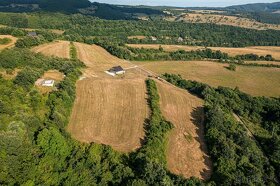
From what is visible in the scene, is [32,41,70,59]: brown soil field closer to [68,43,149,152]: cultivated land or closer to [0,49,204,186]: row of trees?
[68,43,149,152]: cultivated land

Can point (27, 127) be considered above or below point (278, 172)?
above

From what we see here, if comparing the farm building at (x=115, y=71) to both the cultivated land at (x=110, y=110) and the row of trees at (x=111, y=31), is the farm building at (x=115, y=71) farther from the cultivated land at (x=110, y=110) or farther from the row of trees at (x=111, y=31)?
the row of trees at (x=111, y=31)

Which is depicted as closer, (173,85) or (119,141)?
(119,141)

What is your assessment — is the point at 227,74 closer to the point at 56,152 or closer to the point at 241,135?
the point at 241,135

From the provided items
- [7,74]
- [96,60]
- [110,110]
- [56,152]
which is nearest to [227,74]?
[96,60]

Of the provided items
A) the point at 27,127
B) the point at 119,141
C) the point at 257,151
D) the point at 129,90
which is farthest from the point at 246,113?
the point at 27,127

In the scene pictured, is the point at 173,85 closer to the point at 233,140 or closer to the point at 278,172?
the point at 233,140

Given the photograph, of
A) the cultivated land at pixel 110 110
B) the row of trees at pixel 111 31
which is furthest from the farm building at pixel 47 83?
the row of trees at pixel 111 31

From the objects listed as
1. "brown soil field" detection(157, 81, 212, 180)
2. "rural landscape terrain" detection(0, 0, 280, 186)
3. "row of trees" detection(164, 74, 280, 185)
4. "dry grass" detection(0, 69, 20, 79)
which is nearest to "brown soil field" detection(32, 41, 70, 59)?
"rural landscape terrain" detection(0, 0, 280, 186)
